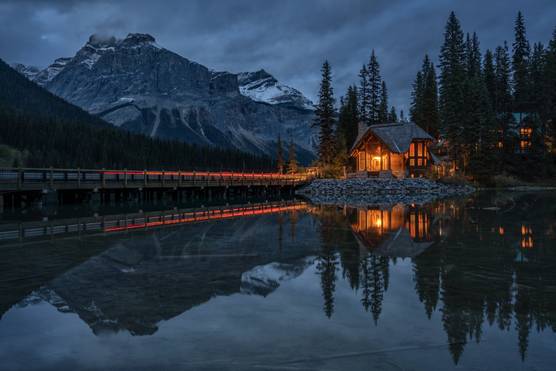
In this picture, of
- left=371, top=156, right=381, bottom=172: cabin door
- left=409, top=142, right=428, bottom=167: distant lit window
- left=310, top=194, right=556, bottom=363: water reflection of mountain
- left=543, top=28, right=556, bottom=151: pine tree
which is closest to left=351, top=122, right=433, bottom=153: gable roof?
left=409, top=142, right=428, bottom=167: distant lit window

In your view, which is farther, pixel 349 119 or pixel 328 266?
pixel 349 119

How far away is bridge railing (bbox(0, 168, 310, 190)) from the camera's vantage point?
33.5m

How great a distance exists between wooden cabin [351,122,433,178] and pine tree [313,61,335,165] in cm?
613

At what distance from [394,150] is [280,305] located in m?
50.1

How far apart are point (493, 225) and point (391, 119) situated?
79.7 m

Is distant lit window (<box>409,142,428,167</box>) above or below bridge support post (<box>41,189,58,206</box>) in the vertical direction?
above

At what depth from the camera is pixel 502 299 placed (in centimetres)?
848

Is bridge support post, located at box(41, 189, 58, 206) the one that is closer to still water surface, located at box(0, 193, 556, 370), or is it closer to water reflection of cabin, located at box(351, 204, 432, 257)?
still water surface, located at box(0, 193, 556, 370)

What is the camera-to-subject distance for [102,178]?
131 feet

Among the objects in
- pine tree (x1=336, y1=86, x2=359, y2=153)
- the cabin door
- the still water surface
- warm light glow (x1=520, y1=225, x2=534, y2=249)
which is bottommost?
the still water surface

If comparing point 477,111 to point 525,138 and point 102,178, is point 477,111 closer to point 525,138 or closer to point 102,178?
point 525,138

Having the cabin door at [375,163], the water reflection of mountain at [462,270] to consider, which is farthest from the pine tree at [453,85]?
the water reflection of mountain at [462,270]

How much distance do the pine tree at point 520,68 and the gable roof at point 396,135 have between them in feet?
93.6

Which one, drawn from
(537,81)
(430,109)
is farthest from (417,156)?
(537,81)
